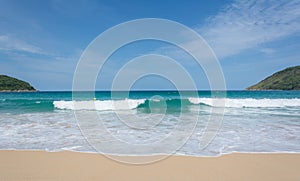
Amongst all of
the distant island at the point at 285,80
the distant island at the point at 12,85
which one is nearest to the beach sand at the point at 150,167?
the distant island at the point at 285,80

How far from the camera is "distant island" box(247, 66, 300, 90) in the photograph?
254ft

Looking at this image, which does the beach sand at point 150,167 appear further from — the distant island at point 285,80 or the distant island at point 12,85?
the distant island at point 12,85

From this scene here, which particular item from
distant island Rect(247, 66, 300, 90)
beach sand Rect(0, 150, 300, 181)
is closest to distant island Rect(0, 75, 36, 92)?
beach sand Rect(0, 150, 300, 181)

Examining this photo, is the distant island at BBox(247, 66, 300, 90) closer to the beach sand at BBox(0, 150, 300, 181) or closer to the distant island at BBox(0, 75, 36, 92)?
the beach sand at BBox(0, 150, 300, 181)

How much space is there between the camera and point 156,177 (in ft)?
11.9

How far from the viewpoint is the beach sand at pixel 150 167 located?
3625mm

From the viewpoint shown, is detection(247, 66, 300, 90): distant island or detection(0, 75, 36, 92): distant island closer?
detection(247, 66, 300, 90): distant island

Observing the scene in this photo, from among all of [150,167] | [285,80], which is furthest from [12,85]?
[285,80]

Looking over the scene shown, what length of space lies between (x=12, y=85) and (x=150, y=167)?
9424 cm

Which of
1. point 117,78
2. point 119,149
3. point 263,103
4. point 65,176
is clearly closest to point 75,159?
point 65,176

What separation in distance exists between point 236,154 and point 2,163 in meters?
4.81

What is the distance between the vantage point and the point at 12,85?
8288cm

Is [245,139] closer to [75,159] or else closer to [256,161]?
[256,161]

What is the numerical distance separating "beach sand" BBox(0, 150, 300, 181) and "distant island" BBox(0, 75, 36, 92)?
9039cm
